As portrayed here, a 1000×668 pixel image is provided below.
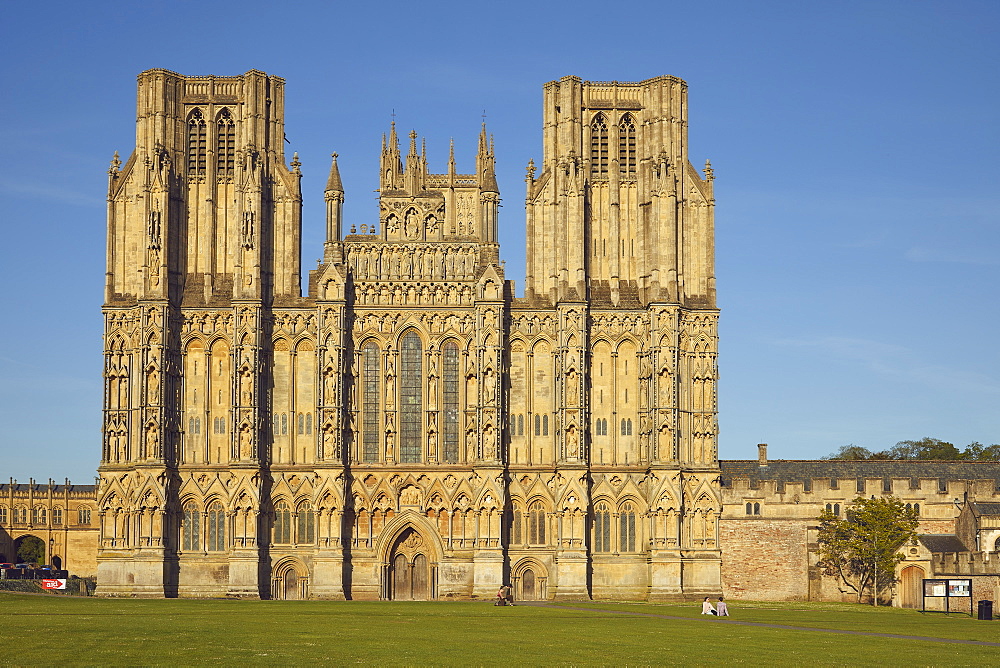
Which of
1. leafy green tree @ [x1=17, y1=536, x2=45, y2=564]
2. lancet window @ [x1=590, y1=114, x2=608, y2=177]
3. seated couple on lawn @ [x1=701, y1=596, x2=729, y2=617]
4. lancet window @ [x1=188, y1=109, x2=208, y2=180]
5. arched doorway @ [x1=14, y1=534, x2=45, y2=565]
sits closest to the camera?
seated couple on lawn @ [x1=701, y1=596, x2=729, y2=617]

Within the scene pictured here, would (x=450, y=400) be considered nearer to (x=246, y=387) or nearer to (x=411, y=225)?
(x=411, y=225)

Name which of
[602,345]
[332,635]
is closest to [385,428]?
[602,345]

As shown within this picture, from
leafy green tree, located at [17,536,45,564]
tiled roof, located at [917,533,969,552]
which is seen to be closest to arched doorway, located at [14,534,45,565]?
leafy green tree, located at [17,536,45,564]

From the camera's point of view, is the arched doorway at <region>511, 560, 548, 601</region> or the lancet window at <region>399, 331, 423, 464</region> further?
the lancet window at <region>399, 331, 423, 464</region>

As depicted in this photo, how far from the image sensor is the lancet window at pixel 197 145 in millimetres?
90125

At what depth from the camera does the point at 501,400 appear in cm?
8481

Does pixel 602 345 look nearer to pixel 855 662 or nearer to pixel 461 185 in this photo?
pixel 461 185

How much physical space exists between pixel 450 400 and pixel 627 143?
19.4 metres

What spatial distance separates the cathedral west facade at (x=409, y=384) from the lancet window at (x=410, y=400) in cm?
13

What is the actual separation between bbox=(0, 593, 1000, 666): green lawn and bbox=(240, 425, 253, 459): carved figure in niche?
1711 centimetres

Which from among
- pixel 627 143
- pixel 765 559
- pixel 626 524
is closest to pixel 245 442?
pixel 626 524

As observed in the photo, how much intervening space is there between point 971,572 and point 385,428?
33.5 meters

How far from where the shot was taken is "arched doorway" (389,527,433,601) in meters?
85.6

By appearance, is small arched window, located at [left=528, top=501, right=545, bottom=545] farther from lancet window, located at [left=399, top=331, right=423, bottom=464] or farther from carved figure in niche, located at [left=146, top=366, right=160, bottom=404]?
carved figure in niche, located at [left=146, top=366, right=160, bottom=404]
